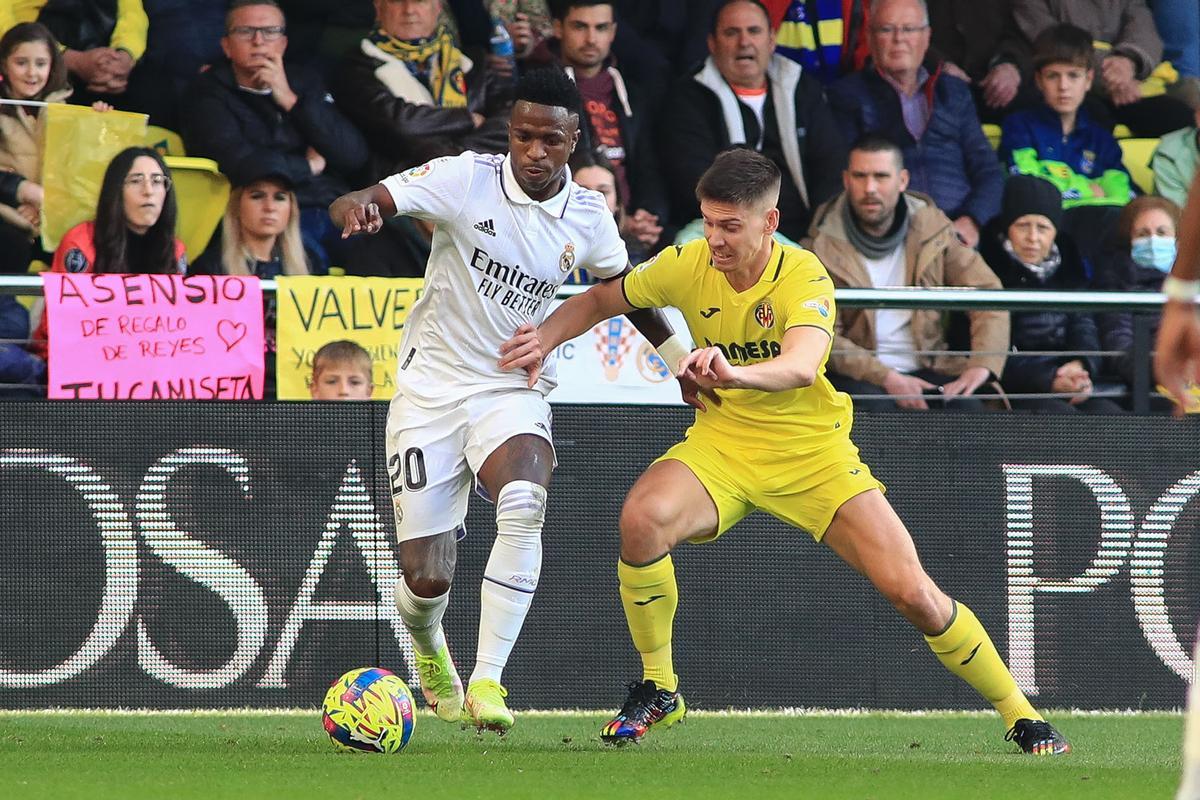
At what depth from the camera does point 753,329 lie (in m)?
6.96

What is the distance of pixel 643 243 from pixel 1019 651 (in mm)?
3204

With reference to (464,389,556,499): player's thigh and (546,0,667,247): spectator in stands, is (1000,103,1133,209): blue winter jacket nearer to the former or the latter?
(546,0,667,247): spectator in stands

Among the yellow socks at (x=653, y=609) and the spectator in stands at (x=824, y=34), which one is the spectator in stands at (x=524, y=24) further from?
the yellow socks at (x=653, y=609)

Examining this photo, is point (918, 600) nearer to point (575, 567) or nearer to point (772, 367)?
point (772, 367)

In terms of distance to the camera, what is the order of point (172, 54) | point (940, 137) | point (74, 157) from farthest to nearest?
point (940, 137), point (172, 54), point (74, 157)

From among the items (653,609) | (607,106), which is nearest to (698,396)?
(653,609)

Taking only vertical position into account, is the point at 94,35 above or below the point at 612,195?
above

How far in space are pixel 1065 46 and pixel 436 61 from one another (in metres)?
4.32

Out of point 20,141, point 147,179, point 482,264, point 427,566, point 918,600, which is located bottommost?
point 918,600

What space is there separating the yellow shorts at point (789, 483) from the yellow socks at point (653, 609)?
0.72ft

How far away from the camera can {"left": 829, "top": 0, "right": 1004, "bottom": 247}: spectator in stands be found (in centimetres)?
1159

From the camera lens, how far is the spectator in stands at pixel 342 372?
29.7 feet

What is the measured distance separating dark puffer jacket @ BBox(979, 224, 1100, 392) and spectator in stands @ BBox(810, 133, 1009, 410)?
304 millimetres

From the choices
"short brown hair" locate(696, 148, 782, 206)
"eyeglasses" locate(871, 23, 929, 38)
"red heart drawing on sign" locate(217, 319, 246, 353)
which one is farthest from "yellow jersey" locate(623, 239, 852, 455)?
"eyeglasses" locate(871, 23, 929, 38)
